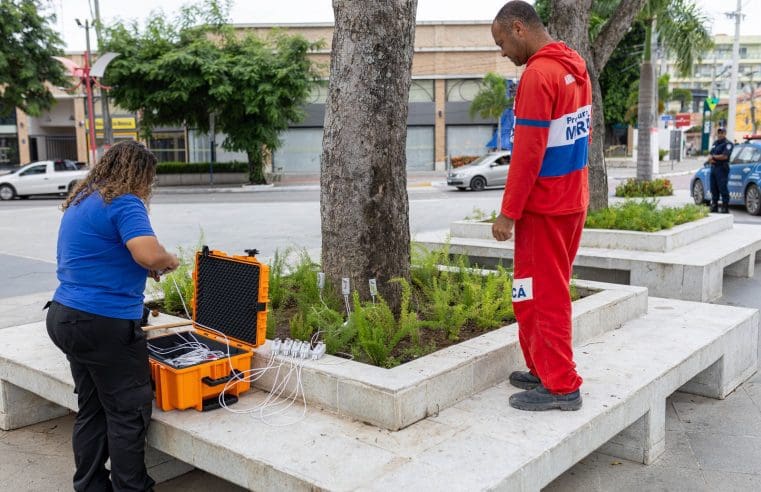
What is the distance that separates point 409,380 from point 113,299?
1535mm

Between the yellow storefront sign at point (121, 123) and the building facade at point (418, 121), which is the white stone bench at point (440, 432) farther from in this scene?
the yellow storefront sign at point (121, 123)

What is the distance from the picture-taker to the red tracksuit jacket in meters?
3.57

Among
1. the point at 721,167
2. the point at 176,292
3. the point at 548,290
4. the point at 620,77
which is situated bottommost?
the point at 176,292

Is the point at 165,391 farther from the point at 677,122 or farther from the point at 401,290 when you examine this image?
the point at 677,122

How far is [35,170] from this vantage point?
95.7 feet

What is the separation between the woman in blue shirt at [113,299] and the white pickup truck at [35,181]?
2736cm

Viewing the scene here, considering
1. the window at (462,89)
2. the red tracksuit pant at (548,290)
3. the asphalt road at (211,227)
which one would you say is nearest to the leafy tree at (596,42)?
the asphalt road at (211,227)

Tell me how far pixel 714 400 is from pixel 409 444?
2.90 m

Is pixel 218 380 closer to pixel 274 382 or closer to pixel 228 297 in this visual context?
pixel 274 382

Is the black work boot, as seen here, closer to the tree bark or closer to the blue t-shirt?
the blue t-shirt

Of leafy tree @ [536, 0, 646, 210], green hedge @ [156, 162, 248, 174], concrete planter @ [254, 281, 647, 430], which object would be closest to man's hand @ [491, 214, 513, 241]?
concrete planter @ [254, 281, 647, 430]

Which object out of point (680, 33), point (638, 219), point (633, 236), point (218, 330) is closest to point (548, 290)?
point (218, 330)

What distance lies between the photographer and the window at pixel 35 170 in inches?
1141

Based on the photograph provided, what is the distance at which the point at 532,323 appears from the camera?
3803 mm
